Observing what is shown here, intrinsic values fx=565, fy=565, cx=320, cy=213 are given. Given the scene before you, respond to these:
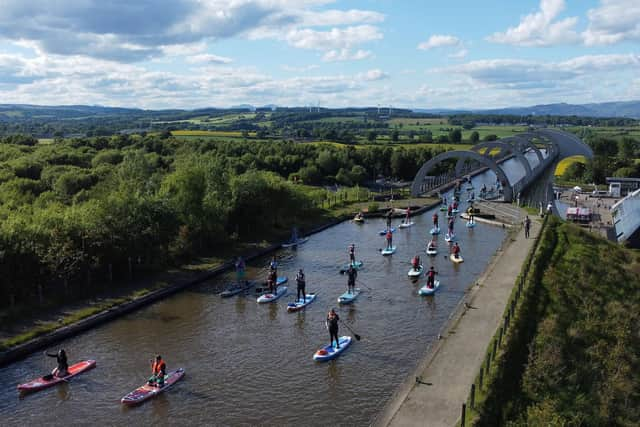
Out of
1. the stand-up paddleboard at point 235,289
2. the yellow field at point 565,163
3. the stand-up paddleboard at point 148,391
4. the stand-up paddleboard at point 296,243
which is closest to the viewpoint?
the stand-up paddleboard at point 148,391

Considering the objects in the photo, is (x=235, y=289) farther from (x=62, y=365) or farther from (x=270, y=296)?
(x=62, y=365)

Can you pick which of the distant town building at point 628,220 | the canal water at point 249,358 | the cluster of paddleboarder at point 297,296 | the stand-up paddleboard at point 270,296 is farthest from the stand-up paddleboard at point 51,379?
the distant town building at point 628,220

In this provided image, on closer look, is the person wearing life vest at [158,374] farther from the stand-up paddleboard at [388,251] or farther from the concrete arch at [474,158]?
the concrete arch at [474,158]

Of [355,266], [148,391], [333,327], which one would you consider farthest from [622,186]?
[148,391]

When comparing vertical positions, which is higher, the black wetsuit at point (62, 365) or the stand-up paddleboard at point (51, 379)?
the black wetsuit at point (62, 365)

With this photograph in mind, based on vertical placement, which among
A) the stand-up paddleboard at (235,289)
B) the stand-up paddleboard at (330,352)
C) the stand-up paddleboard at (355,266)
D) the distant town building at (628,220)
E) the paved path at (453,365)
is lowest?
the stand-up paddleboard at (330,352)

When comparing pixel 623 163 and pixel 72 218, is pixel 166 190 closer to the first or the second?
pixel 72 218
